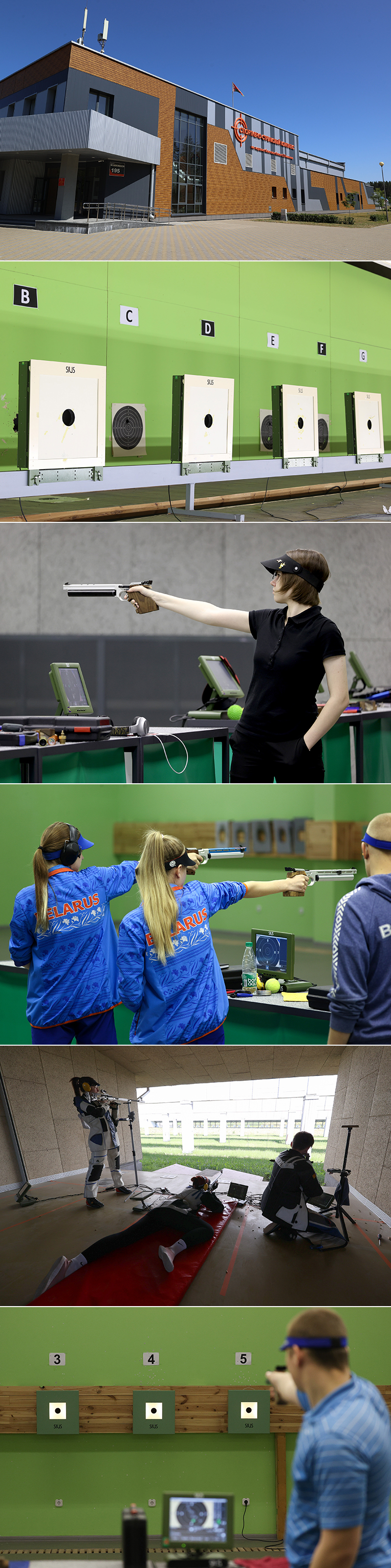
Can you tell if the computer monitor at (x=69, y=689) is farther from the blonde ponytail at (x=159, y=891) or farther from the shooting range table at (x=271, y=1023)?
the blonde ponytail at (x=159, y=891)

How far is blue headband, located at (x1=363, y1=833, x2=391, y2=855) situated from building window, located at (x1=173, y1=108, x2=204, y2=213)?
3431mm

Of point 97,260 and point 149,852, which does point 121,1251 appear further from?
point 97,260

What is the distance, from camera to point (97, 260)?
4.39m

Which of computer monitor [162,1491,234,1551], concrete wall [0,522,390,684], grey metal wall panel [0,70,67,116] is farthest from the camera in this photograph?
concrete wall [0,522,390,684]

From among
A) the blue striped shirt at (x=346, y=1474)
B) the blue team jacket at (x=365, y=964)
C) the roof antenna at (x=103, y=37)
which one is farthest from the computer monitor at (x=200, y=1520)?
the roof antenna at (x=103, y=37)

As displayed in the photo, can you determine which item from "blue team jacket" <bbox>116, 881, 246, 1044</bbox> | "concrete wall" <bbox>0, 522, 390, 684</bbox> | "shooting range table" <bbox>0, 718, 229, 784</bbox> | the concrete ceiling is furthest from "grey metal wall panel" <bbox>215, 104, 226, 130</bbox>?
the concrete ceiling

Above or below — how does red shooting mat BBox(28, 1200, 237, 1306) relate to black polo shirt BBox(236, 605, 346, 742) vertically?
below

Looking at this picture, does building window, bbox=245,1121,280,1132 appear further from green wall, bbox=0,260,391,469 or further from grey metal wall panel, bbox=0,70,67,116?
grey metal wall panel, bbox=0,70,67,116

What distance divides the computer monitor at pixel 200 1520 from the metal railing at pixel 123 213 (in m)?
4.39

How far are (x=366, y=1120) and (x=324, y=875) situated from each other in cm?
Answer: 88

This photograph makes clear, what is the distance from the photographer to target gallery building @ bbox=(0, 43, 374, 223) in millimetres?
3973

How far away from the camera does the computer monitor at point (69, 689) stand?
4211 mm

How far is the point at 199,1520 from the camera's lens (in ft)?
4.29

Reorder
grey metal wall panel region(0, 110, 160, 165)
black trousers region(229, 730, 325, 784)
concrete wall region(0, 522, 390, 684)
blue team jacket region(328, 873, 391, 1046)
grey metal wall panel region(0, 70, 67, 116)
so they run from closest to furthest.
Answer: blue team jacket region(328, 873, 391, 1046)
black trousers region(229, 730, 325, 784)
grey metal wall panel region(0, 110, 160, 165)
grey metal wall panel region(0, 70, 67, 116)
concrete wall region(0, 522, 390, 684)
